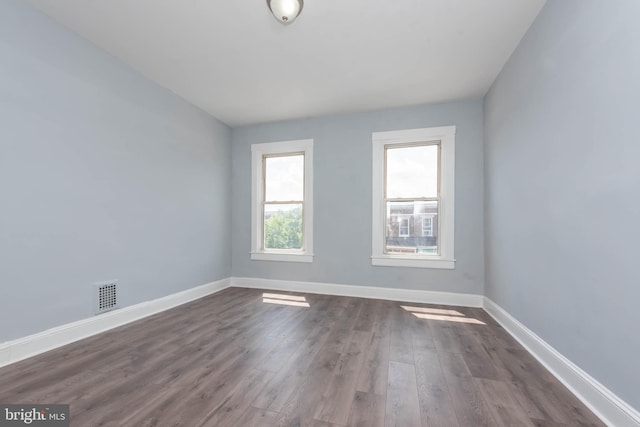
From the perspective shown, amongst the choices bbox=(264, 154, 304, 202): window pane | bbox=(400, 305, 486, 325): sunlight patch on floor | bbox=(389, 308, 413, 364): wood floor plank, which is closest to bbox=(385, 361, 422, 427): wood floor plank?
bbox=(389, 308, 413, 364): wood floor plank

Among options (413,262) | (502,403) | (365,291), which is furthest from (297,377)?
(413,262)

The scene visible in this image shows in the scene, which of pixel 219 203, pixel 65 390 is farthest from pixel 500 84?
pixel 65 390

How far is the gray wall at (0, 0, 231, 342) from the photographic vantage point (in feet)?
6.77

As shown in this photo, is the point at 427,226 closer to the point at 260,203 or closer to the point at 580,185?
the point at 580,185

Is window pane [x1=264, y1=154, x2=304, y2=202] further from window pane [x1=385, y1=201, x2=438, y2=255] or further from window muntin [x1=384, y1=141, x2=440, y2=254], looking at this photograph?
window pane [x1=385, y1=201, x2=438, y2=255]

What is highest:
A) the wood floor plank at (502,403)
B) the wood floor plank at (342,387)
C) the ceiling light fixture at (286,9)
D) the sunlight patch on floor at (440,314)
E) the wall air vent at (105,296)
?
the ceiling light fixture at (286,9)

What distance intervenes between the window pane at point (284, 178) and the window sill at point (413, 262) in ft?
5.20

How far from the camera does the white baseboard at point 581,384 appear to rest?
137 cm

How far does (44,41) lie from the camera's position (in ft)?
7.39

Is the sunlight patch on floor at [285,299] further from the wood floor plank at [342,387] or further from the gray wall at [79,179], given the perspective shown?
the wood floor plank at [342,387]

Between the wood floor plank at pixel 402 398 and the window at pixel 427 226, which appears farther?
the window at pixel 427 226

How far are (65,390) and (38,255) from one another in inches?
45.1

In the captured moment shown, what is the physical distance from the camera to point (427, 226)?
3877mm

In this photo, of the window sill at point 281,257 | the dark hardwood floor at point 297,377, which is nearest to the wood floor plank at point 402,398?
the dark hardwood floor at point 297,377
